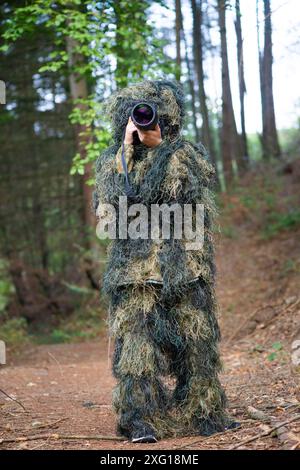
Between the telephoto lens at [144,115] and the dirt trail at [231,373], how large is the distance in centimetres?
217

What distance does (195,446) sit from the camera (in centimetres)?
396

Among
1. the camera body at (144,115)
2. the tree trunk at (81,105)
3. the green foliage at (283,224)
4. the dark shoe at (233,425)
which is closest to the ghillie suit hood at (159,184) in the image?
the camera body at (144,115)

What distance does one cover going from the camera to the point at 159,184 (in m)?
4.23

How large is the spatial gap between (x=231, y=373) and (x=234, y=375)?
0.18m

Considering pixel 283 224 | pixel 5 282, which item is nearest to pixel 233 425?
pixel 283 224

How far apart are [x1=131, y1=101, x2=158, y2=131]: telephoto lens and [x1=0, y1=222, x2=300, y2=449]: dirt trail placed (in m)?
2.17

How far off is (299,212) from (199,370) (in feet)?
35.4

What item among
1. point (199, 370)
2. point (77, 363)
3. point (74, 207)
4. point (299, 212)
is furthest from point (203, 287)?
point (74, 207)

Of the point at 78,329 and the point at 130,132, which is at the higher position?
the point at 130,132

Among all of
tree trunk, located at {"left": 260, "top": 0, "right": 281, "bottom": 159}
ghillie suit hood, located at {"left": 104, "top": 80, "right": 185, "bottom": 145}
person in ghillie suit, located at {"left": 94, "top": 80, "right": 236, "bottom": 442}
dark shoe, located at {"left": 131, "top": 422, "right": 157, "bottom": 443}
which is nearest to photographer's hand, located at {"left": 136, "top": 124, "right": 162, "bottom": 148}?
person in ghillie suit, located at {"left": 94, "top": 80, "right": 236, "bottom": 442}

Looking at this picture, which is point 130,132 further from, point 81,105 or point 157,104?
point 81,105

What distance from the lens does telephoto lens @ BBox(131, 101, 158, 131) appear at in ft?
13.9

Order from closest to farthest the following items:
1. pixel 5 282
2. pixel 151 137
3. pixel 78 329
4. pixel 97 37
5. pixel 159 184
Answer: pixel 159 184 → pixel 151 137 → pixel 97 37 → pixel 78 329 → pixel 5 282

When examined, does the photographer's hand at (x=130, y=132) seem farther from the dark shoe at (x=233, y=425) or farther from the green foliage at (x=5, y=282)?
the green foliage at (x=5, y=282)
